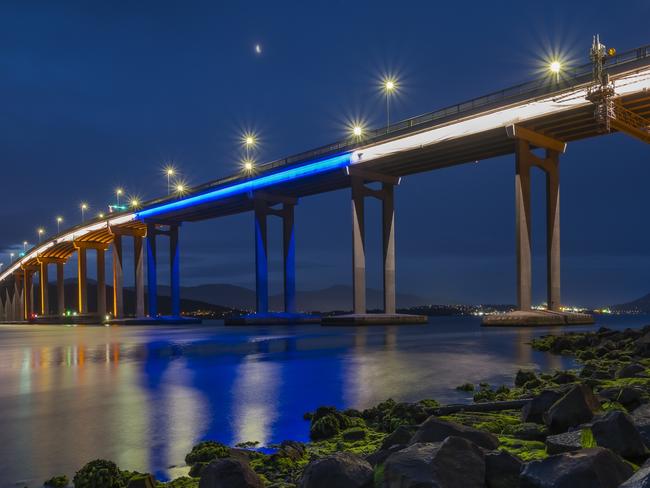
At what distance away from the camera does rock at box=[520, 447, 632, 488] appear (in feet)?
13.4

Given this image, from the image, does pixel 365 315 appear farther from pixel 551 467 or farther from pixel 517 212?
pixel 551 467

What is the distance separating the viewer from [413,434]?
6.23 metres

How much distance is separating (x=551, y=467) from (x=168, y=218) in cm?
10985

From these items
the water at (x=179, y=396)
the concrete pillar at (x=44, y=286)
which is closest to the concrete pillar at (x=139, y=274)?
the concrete pillar at (x=44, y=286)

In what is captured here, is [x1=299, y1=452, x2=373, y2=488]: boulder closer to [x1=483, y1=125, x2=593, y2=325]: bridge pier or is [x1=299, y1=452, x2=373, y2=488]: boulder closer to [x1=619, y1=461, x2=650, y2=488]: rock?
[x1=619, y1=461, x2=650, y2=488]: rock

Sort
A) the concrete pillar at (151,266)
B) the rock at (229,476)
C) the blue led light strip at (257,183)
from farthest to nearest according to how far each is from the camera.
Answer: the concrete pillar at (151,266) → the blue led light strip at (257,183) → the rock at (229,476)

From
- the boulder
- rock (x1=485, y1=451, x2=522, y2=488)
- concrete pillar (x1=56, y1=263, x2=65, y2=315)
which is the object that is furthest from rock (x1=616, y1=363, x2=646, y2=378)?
concrete pillar (x1=56, y1=263, x2=65, y2=315)

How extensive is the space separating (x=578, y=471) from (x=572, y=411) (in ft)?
9.55

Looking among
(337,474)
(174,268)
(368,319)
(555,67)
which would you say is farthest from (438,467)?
(174,268)

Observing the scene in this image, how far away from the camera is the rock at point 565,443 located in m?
5.53

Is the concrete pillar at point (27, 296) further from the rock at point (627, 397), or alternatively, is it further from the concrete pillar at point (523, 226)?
the rock at point (627, 397)

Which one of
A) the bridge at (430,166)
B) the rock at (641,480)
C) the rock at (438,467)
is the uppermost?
the bridge at (430,166)

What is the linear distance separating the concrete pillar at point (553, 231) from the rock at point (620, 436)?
53.7 metres

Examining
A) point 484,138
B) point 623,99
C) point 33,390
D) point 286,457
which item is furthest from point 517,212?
point 286,457
